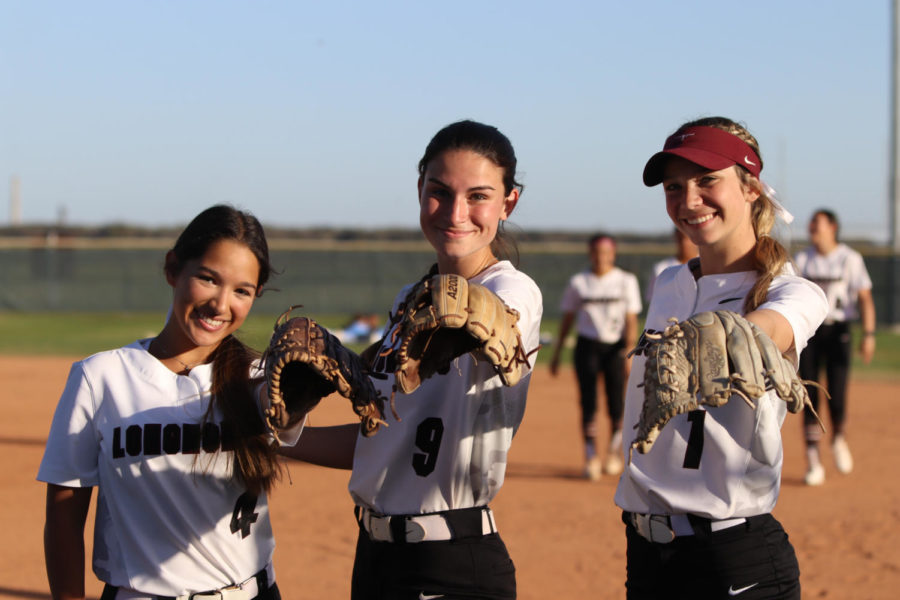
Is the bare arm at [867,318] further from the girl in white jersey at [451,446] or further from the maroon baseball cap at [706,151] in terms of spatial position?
the girl in white jersey at [451,446]

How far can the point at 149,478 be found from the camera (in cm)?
216

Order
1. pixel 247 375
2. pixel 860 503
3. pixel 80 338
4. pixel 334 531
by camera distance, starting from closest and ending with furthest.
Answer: pixel 247 375, pixel 334 531, pixel 860 503, pixel 80 338

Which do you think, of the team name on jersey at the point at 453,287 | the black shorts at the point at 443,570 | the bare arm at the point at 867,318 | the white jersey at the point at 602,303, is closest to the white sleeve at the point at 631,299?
the white jersey at the point at 602,303

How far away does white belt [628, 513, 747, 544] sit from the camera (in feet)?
7.48

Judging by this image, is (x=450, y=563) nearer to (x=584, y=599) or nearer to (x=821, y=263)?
(x=584, y=599)

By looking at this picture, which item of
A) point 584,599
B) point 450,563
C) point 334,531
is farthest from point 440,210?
point 334,531

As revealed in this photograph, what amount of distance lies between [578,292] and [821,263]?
1.95m

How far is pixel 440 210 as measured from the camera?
2.13m

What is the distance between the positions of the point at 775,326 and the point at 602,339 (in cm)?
509

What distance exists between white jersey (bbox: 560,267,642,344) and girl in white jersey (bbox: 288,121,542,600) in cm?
504

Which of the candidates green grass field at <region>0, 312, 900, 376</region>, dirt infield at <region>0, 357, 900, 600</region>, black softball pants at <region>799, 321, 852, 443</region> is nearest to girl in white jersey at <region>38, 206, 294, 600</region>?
dirt infield at <region>0, 357, 900, 600</region>

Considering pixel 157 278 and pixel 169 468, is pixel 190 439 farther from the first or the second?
pixel 157 278

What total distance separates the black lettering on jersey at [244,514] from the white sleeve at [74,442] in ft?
1.15

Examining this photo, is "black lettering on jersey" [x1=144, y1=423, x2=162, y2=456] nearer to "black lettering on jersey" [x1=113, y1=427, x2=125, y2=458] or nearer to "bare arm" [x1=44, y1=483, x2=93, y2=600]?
"black lettering on jersey" [x1=113, y1=427, x2=125, y2=458]
